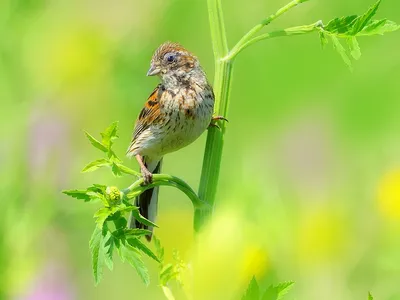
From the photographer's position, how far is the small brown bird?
242 centimetres

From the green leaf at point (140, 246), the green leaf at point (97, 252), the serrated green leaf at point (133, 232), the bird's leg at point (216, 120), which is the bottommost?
the green leaf at point (97, 252)

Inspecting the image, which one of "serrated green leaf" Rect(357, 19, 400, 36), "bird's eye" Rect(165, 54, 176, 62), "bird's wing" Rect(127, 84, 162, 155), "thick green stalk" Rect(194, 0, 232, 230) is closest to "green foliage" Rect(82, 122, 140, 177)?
"thick green stalk" Rect(194, 0, 232, 230)

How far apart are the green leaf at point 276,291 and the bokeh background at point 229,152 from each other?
29 millimetres

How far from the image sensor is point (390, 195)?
3059 mm

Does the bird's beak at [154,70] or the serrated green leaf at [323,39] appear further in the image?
the bird's beak at [154,70]

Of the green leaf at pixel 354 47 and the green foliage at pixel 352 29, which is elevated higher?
the green foliage at pixel 352 29


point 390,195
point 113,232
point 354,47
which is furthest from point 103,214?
point 390,195

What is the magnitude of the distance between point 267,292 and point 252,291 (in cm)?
5

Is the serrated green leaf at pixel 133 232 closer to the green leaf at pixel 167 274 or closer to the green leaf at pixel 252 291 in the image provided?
the green leaf at pixel 167 274

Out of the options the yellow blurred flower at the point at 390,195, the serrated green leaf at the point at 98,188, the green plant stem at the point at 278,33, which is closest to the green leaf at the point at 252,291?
the serrated green leaf at the point at 98,188

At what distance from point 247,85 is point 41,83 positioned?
102cm

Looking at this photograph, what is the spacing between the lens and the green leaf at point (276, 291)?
1387 mm

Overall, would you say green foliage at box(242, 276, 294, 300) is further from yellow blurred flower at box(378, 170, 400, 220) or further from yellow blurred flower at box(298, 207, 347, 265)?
yellow blurred flower at box(378, 170, 400, 220)

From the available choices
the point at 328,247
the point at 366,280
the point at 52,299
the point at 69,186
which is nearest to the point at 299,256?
the point at 328,247
